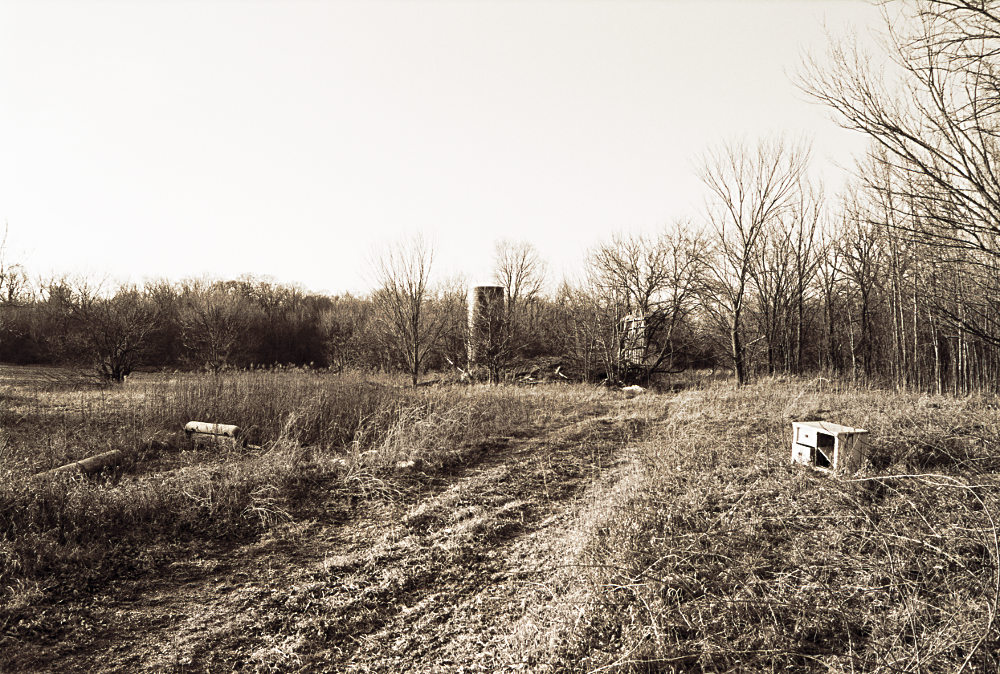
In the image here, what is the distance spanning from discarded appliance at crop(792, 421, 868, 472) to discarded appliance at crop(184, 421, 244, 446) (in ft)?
27.2

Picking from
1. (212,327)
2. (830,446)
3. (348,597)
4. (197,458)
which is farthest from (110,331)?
(830,446)

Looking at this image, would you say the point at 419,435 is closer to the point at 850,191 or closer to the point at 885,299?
the point at 850,191

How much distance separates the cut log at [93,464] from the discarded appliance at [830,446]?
8.76 metres

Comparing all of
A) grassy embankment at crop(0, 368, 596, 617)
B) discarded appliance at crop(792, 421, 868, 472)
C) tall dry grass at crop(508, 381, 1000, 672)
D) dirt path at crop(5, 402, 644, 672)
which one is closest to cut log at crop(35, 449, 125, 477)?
grassy embankment at crop(0, 368, 596, 617)

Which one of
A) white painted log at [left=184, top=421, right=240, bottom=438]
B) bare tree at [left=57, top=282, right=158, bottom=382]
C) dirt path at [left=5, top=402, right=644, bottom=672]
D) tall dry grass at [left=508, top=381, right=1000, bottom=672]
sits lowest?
dirt path at [left=5, top=402, right=644, bottom=672]

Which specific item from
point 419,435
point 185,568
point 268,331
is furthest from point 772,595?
point 268,331

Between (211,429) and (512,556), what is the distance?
7083 mm

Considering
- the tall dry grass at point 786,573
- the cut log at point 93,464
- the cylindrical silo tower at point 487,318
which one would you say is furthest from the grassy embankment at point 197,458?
the cylindrical silo tower at point 487,318

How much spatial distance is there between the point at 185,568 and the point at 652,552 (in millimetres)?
4088

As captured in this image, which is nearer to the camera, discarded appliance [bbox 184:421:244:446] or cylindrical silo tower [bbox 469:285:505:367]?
discarded appliance [bbox 184:421:244:446]

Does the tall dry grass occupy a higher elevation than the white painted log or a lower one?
lower

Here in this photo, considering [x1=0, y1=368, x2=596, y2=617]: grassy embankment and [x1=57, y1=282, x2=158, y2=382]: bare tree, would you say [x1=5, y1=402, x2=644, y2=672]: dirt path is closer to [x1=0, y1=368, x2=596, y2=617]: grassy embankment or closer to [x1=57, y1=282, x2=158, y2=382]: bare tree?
[x1=0, y1=368, x2=596, y2=617]: grassy embankment

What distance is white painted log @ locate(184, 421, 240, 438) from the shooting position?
9.25 meters

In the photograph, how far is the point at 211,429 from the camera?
952 centimetres
